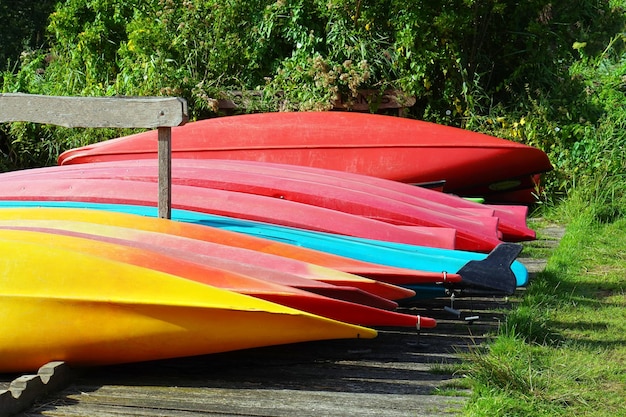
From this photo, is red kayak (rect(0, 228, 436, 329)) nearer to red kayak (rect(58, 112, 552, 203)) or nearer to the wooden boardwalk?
the wooden boardwalk

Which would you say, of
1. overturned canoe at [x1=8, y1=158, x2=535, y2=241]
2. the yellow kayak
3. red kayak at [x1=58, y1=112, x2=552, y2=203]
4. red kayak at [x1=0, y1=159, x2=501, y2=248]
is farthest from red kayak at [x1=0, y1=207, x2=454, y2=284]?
red kayak at [x1=58, y1=112, x2=552, y2=203]

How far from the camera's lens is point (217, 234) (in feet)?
15.0

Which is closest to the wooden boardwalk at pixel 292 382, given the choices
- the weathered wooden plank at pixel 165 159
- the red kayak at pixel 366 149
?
the weathered wooden plank at pixel 165 159

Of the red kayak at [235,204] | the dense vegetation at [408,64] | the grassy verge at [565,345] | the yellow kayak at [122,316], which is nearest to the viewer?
the grassy verge at [565,345]

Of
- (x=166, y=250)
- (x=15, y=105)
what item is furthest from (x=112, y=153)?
(x=166, y=250)

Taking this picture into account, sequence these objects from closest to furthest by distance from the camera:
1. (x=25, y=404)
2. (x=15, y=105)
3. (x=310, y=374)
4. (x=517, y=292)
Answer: (x=25, y=404) → (x=310, y=374) → (x=15, y=105) → (x=517, y=292)

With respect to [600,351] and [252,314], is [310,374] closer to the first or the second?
[252,314]

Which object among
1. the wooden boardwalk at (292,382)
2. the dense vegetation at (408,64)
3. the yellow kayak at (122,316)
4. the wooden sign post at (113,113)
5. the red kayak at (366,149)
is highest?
the dense vegetation at (408,64)

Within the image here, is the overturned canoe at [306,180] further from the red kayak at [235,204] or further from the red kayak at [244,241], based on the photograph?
the red kayak at [244,241]

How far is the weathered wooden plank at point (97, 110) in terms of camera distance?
4355 mm

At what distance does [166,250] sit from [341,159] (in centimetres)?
330

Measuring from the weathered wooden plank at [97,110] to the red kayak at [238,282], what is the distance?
65 cm

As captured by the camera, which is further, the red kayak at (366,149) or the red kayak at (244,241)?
the red kayak at (366,149)

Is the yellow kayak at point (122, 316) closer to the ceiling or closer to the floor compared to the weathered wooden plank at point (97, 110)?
closer to the floor
